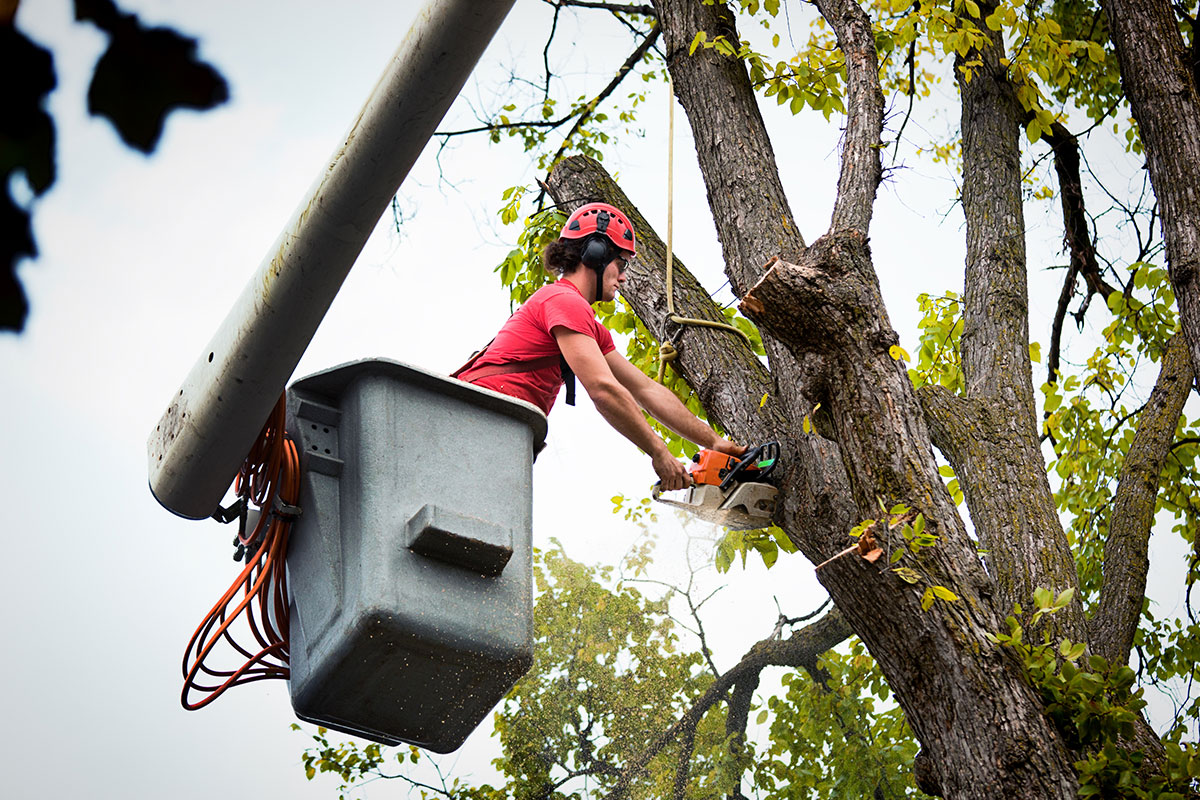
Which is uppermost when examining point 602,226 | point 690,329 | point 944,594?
point 602,226

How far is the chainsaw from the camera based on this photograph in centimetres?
Answer: 369

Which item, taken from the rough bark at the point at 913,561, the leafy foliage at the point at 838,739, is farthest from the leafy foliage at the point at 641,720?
the rough bark at the point at 913,561

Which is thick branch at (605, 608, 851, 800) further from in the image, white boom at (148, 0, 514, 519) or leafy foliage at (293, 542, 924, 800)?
white boom at (148, 0, 514, 519)

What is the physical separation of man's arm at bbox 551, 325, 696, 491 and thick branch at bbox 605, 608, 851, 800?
5.67 meters

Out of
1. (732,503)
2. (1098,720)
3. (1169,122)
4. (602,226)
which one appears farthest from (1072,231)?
(1098,720)

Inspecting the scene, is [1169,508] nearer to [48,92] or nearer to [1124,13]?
[1124,13]

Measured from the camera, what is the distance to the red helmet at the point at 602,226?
14.2 feet

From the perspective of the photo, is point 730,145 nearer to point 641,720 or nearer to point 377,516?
point 377,516

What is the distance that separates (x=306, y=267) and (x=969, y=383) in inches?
133

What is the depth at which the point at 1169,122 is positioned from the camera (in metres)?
4.39

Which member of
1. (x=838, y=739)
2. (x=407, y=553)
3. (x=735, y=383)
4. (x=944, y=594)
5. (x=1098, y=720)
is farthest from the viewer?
(x=838, y=739)

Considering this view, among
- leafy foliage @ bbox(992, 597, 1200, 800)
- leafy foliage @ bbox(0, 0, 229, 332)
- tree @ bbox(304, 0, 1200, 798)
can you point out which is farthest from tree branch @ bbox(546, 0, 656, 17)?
leafy foliage @ bbox(0, 0, 229, 332)

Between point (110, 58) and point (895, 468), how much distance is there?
2.63 meters

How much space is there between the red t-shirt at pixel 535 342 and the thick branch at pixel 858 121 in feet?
2.61
